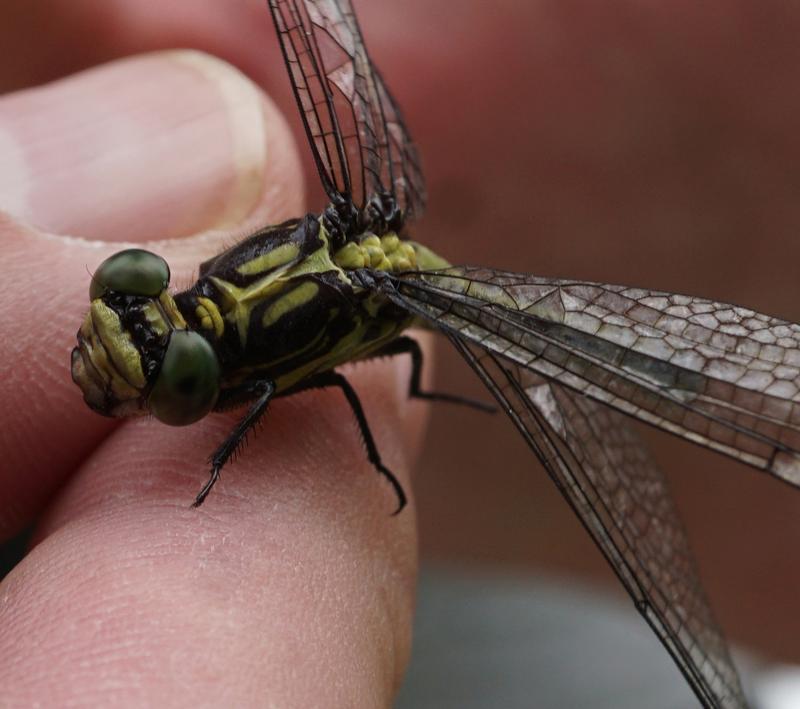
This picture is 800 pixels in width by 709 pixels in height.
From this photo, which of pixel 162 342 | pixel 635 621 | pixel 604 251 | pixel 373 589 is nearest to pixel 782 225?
pixel 604 251

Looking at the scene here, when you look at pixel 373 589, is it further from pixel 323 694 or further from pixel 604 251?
pixel 604 251

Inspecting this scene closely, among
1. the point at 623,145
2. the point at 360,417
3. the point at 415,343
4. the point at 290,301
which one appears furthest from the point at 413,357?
the point at 623,145

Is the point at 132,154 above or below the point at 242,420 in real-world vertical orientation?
above

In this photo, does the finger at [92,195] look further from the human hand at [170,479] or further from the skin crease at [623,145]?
the skin crease at [623,145]

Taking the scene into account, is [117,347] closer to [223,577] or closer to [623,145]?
[223,577]

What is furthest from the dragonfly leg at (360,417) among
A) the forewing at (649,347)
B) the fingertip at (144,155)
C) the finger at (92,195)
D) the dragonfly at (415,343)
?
the fingertip at (144,155)

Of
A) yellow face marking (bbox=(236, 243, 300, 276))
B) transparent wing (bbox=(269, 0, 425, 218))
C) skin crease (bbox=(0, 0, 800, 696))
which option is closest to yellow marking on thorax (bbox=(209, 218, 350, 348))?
yellow face marking (bbox=(236, 243, 300, 276))
